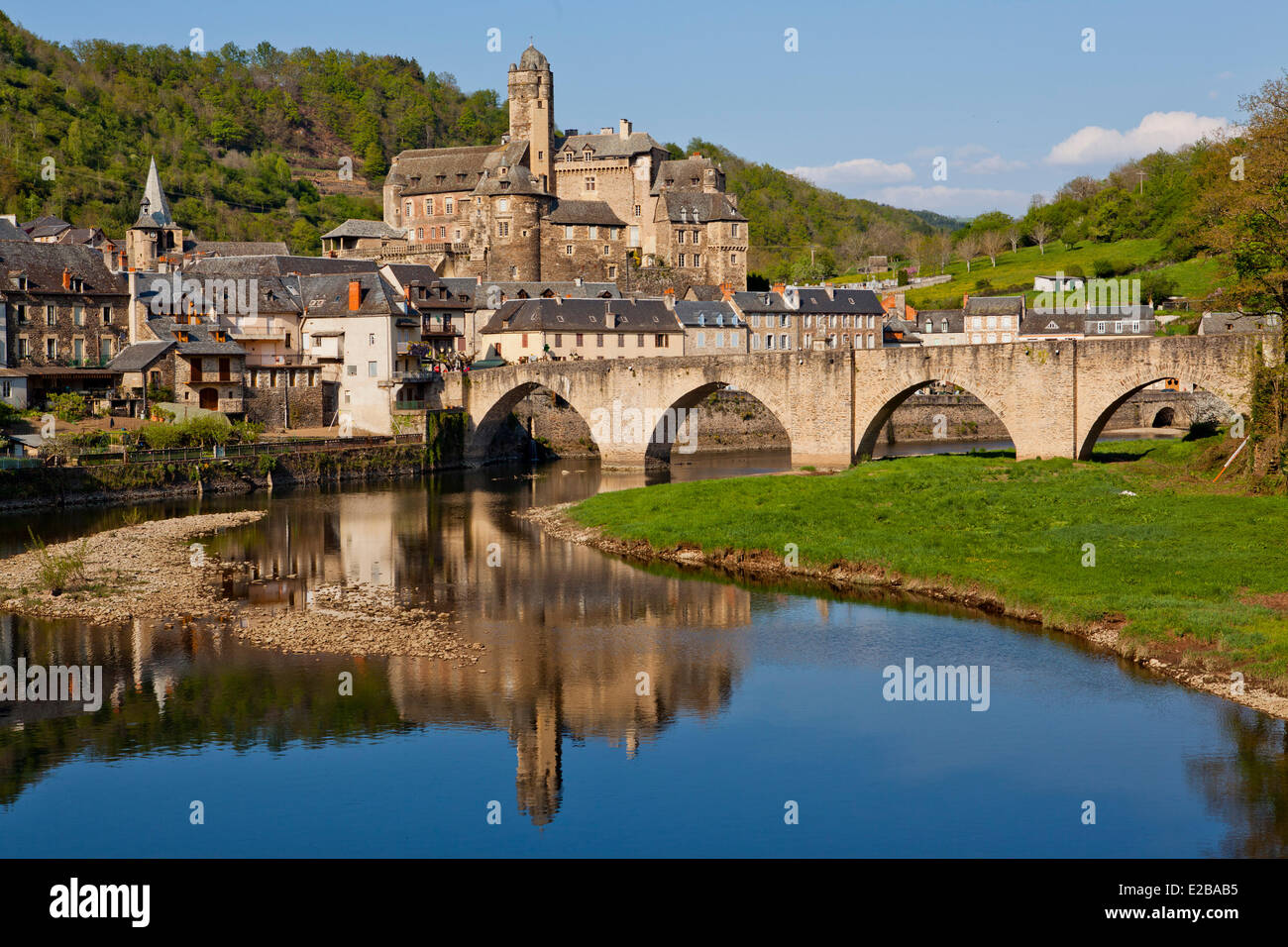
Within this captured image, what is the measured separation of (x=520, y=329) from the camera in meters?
77.6

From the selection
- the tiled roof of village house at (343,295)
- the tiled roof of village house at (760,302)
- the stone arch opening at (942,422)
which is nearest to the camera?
the tiled roof of village house at (343,295)

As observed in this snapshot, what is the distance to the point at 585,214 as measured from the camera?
343ft

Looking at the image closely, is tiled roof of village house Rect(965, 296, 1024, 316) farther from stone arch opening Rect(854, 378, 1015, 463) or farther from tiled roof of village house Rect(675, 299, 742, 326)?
tiled roof of village house Rect(675, 299, 742, 326)

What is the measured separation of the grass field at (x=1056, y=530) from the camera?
91.0ft

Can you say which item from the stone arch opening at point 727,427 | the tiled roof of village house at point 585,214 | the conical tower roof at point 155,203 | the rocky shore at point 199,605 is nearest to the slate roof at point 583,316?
the stone arch opening at point 727,427

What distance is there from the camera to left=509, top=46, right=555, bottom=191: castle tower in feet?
349

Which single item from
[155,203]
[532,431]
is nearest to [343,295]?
[532,431]

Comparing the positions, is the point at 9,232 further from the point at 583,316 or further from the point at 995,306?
the point at 995,306

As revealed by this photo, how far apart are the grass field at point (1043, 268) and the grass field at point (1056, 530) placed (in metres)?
68.0

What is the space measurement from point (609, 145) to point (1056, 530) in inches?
3142

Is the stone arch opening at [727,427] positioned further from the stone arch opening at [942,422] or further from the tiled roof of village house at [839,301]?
the tiled roof of village house at [839,301]

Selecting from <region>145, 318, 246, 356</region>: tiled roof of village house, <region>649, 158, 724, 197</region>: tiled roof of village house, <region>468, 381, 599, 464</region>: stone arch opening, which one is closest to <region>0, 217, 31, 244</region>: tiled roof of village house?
<region>145, 318, 246, 356</region>: tiled roof of village house

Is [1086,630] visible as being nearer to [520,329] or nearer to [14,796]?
[14,796]

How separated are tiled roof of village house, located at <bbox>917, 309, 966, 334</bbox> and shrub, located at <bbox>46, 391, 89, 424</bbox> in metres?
68.4
